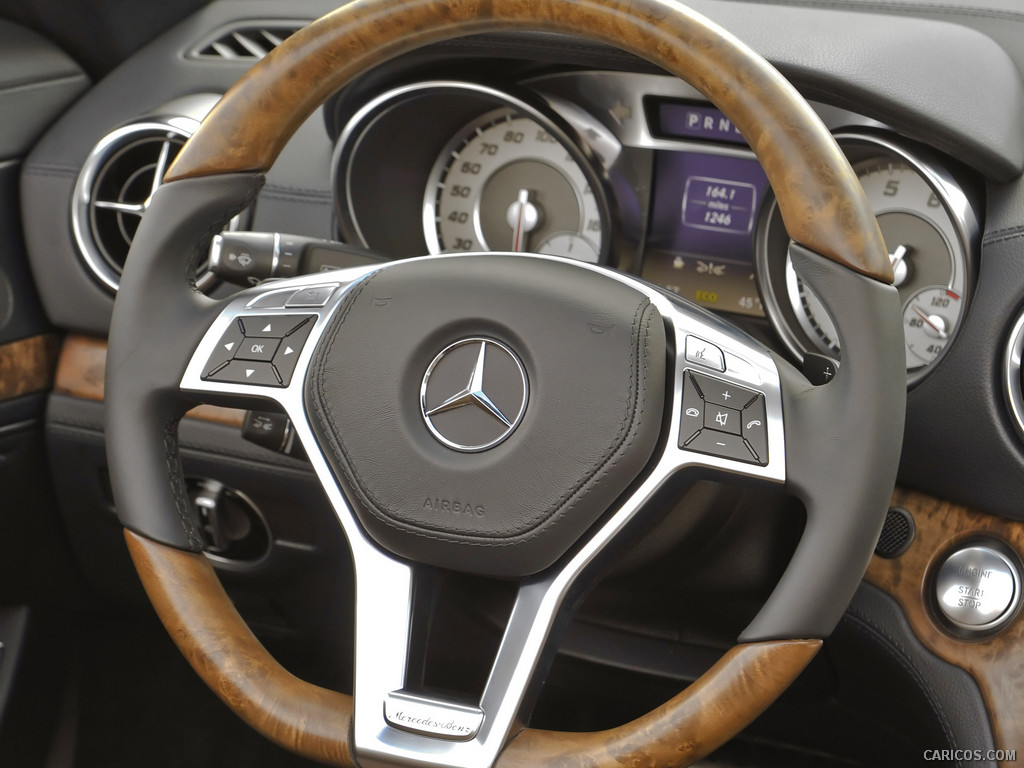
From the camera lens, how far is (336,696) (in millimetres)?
830

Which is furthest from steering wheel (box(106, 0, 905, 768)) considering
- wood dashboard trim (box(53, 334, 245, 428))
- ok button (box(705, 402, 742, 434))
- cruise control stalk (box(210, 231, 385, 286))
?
wood dashboard trim (box(53, 334, 245, 428))

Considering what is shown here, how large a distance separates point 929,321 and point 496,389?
2.00 ft

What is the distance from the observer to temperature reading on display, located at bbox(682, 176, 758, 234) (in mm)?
1317

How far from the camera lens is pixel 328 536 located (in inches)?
58.3

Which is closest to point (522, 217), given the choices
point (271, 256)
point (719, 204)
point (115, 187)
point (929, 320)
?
point (719, 204)

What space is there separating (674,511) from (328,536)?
24.6 inches

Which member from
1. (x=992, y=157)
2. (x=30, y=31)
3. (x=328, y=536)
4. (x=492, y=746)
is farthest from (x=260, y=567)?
(x=992, y=157)

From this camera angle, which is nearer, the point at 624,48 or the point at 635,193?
the point at 624,48

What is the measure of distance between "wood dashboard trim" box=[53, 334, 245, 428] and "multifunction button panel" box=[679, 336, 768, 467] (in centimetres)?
110

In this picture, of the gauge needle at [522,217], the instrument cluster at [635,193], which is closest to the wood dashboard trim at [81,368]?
the instrument cluster at [635,193]

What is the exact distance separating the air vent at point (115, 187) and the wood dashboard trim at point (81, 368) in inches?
6.1

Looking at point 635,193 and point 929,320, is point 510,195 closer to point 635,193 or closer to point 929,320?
point 635,193

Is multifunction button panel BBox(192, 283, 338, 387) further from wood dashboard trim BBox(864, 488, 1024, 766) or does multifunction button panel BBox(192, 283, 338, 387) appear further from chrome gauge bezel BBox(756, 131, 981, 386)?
wood dashboard trim BBox(864, 488, 1024, 766)

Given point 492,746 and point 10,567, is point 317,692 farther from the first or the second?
point 10,567
